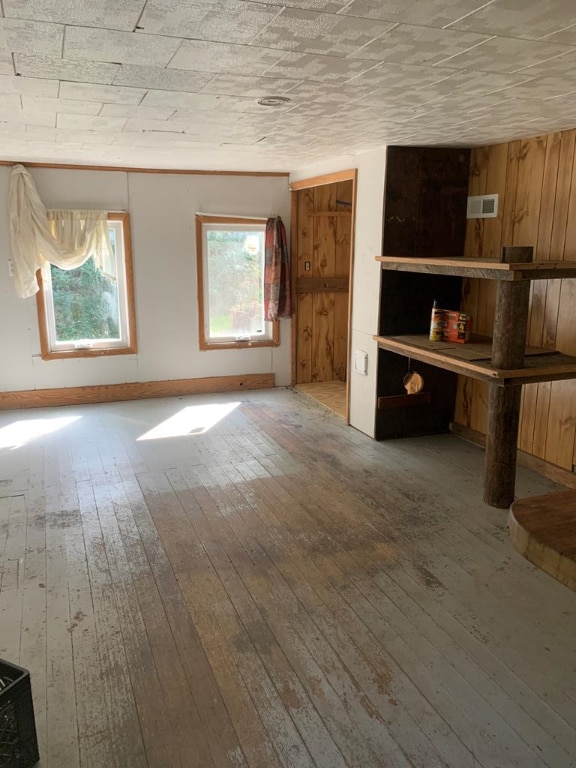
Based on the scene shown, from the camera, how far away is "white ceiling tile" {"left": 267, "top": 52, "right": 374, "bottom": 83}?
7.14 ft

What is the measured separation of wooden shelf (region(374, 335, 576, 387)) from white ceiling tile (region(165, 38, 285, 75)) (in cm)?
195

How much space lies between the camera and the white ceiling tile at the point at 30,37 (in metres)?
1.86

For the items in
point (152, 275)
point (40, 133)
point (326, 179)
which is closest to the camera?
point (40, 133)

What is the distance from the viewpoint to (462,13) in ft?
5.82

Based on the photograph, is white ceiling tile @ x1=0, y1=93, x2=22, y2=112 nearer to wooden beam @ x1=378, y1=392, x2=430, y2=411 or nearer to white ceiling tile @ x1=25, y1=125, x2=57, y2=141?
white ceiling tile @ x1=25, y1=125, x2=57, y2=141

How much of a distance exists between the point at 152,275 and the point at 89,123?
254 cm

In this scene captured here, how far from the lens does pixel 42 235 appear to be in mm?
5344

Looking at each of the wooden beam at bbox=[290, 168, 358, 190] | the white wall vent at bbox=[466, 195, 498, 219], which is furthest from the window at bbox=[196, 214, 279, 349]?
the white wall vent at bbox=[466, 195, 498, 219]

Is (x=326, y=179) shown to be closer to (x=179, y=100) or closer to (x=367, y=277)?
(x=367, y=277)

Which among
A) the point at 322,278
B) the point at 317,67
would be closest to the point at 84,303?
the point at 322,278

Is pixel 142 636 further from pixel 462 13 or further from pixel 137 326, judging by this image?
pixel 137 326

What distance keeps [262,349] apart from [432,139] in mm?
3102

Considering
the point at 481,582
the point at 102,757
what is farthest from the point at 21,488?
the point at 481,582

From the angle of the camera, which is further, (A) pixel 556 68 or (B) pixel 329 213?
(B) pixel 329 213
